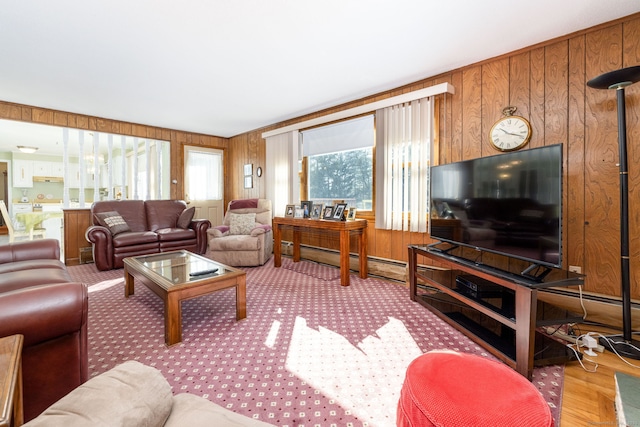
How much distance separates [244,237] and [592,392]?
3.85 m

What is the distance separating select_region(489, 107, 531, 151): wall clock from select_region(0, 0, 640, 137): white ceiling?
65cm

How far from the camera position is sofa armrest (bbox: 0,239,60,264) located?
2.37 metres

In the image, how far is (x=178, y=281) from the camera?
220 centimetres

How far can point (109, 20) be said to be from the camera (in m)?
2.22

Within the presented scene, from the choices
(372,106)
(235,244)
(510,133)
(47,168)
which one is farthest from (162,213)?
(47,168)

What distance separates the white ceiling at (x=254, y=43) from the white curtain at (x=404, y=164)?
42cm

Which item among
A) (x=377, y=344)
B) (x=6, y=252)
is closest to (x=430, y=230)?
(x=377, y=344)

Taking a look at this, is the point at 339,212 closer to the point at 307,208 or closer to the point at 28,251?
the point at 307,208

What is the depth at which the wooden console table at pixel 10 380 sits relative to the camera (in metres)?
0.66

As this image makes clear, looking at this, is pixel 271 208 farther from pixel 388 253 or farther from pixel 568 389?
pixel 568 389

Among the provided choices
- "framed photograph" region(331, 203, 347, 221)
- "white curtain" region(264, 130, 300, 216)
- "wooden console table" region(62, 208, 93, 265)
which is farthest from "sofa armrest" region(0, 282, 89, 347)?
"wooden console table" region(62, 208, 93, 265)

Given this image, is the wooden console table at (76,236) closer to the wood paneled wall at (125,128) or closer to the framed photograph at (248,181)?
the wood paneled wall at (125,128)

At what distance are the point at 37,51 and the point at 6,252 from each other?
6.25 ft

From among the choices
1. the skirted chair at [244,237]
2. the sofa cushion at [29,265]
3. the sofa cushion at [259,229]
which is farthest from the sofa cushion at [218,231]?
the sofa cushion at [29,265]
